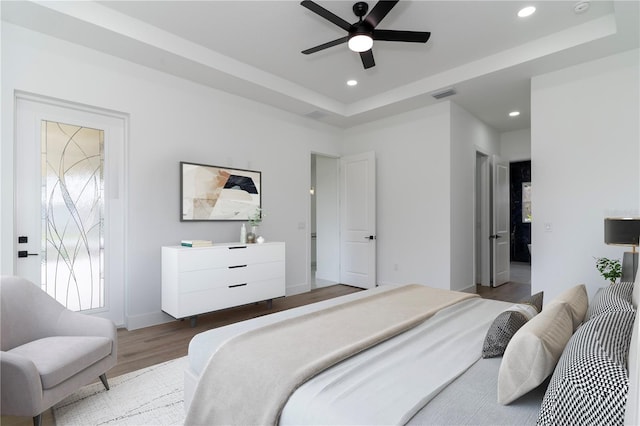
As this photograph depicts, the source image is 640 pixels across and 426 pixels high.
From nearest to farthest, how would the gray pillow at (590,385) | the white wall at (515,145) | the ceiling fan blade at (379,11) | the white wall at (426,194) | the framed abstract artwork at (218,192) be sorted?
the gray pillow at (590,385)
the ceiling fan blade at (379,11)
the framed abstract artwork at (218,192)
the white wall at (426,194)
the white wall at (515,145)

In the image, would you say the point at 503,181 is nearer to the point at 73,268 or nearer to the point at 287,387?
the point at 287,387

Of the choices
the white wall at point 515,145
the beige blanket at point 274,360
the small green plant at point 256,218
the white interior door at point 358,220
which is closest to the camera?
the beige blanket at point 274,360

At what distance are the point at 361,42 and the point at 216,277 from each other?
2.72 m

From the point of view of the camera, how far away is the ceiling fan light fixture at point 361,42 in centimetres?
266

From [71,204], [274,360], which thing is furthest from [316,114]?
[274,360]

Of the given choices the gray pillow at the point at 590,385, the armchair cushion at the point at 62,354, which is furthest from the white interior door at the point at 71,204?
the gray pillow at the point at 590,385

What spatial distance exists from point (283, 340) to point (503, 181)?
589cm

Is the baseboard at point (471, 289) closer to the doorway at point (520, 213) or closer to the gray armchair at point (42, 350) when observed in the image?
the doorway at point (520, 213)

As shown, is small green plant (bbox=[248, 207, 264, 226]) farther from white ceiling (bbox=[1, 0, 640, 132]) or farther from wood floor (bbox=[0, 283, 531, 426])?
white ceiling (bbox=[1, 0, 640, 132])

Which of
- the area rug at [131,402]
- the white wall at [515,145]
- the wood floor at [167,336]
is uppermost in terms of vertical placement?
the white wall at [515,145]

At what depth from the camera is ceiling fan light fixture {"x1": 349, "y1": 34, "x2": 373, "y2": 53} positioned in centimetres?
266

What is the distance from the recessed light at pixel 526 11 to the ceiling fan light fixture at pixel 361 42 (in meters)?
1.40

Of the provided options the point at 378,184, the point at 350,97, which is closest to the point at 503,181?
the point at 378,184

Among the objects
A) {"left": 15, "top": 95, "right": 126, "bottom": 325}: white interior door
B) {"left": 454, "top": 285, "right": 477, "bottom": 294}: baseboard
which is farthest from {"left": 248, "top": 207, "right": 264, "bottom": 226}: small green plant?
{"left": 454, "top": 285, "right": 477, "bottom": 294}: baseboard
